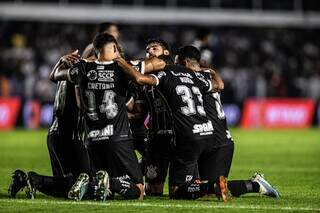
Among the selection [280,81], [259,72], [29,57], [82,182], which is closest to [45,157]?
[82,182]

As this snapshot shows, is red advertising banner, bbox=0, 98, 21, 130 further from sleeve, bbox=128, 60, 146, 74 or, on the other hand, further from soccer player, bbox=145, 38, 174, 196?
sleeve, bbox=128, 60, 146, 74

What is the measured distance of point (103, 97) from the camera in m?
10.8

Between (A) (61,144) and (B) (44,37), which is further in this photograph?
(B) (44,37)

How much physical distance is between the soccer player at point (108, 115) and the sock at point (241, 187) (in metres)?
1.12

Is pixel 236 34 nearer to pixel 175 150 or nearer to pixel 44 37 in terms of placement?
pixel 44 37

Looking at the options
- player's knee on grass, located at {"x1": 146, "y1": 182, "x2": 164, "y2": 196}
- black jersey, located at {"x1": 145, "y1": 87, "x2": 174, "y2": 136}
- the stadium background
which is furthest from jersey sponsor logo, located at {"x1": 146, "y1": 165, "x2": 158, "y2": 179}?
the stadium background

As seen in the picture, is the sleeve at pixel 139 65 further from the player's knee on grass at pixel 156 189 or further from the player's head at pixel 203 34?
the player's head at pixel 203 34

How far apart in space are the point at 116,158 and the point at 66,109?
114cm

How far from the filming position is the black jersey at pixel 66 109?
1143 cm

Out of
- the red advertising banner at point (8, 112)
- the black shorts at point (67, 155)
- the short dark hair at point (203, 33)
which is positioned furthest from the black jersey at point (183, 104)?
the red advertising banner at point (8, 112)

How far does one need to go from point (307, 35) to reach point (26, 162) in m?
25.2

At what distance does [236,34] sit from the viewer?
134 feet

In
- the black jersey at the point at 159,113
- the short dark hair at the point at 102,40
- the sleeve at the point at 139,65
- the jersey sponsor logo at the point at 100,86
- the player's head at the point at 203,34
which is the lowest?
the black jersey at the point at 159,113

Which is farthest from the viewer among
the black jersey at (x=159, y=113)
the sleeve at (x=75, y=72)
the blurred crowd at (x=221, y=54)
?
the blurred crowd at (x=221, y=54)
